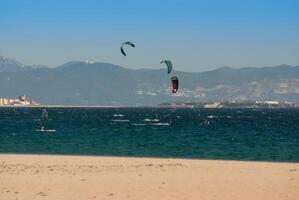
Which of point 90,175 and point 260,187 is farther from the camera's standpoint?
point 90,175

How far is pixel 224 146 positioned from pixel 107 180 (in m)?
39.6

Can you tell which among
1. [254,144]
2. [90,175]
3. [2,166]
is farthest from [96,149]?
[90,175]

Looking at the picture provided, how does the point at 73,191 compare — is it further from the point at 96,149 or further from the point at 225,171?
the point at 96,149

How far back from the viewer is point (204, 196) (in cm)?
2341

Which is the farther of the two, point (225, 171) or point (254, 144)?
point (254, 144)

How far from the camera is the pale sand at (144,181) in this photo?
78.3ft

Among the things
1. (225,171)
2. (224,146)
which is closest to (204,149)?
(224,146)

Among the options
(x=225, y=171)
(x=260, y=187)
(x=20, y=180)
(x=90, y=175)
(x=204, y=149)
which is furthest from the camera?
(x=204, y=149)

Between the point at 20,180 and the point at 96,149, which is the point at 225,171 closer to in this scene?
the point at 20,180

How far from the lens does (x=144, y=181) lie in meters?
27.6

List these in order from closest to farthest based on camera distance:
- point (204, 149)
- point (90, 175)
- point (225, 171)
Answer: point (90, 175) < point (225, 171) < point (204, 149)

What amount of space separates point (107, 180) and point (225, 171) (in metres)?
7.11

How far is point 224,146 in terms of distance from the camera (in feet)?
218

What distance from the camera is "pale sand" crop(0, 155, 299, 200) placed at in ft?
78.3
